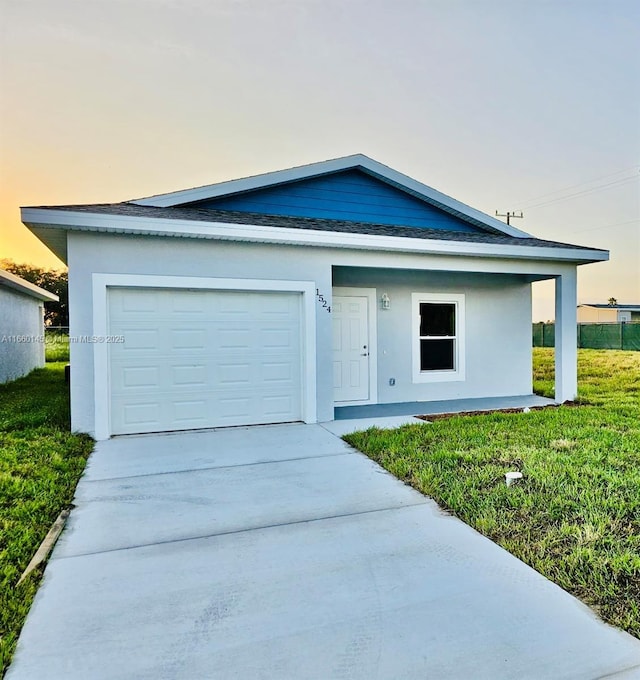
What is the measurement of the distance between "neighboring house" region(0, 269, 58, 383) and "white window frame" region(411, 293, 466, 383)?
33.6 feet

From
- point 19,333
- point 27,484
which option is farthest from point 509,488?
point 19,333

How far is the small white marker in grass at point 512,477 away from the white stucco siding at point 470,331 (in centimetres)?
481

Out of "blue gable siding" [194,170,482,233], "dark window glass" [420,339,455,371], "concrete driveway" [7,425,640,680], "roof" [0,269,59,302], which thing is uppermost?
"blue gable siding" [194,170,482,233]

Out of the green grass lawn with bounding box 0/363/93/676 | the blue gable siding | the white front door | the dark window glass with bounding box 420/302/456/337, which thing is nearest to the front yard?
the green grass lawn with bounding box 0/363/93/676

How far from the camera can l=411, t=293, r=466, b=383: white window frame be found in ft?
30.0

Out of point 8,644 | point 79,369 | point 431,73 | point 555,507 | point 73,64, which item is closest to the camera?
point 8,644

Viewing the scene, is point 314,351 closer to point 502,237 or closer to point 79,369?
point 79,369

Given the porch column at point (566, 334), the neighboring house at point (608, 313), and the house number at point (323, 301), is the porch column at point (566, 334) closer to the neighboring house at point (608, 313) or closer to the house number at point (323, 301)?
the house number at point (323, 301)

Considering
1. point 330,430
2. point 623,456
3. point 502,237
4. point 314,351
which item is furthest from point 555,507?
point 502,237

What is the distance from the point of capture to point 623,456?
490 cm

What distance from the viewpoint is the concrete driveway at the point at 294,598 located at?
2.01 m

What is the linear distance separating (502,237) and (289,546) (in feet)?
26.4

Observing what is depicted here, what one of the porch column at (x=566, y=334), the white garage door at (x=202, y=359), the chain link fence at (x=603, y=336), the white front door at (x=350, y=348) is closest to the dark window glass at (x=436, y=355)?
the white front door at (x=350, y=348)

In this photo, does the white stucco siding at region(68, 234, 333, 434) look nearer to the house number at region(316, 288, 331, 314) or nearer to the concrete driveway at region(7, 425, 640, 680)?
the house number at region(316, 288, 331, 314)
